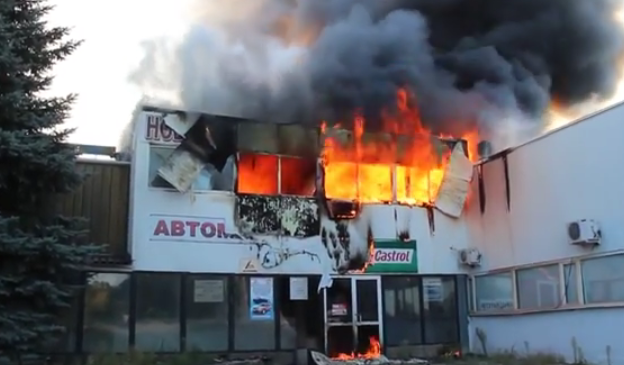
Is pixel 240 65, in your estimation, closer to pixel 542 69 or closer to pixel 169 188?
pixel 169 188

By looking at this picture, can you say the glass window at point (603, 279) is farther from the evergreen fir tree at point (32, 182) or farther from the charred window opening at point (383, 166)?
the evergreen fir tree at point (32, 182)

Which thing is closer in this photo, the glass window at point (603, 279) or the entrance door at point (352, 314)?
the glass window at point (603, 279)

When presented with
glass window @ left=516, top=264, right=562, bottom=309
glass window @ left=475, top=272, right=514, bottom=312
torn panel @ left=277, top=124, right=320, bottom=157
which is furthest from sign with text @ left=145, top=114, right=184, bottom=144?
glass window @ left=516, top=264, right=562, bottom=309

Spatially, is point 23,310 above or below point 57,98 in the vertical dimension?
below

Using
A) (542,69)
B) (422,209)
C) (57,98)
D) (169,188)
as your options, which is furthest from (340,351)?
(542,69)

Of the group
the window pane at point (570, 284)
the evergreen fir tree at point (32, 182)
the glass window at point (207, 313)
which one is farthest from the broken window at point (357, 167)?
the evergreen fir tree at point (32, 182)

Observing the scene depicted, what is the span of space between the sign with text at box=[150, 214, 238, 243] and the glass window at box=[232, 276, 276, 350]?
36.0 inches

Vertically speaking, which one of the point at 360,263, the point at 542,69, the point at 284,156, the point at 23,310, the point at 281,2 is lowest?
the point at 23,310

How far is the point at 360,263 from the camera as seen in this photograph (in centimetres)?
1314

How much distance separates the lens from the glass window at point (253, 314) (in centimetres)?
1212

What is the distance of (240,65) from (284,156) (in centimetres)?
286

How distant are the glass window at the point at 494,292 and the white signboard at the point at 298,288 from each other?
3810 mm

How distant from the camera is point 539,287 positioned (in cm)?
1234

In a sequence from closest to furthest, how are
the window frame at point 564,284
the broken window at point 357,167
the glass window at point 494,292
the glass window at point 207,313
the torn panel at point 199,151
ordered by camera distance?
the window frame at point 564,284 < the glass window at point 207,313 < the torn panel at point 199,151 < the glass window at point 494,292 < the broken window at point 357,167
